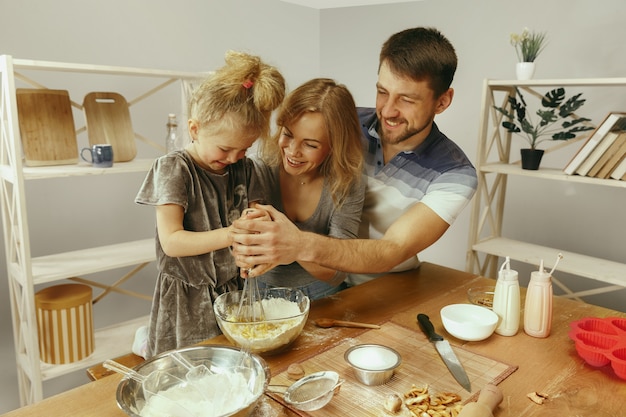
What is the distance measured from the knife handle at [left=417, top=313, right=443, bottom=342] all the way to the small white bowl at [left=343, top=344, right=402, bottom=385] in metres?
0.16

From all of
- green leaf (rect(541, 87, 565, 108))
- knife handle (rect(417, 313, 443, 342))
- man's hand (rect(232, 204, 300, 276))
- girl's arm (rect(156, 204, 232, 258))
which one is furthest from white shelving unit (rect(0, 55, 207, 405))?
green leaf (rect(541, 87, 565, 108))

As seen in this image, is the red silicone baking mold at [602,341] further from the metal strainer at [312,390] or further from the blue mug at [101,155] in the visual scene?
the blue mug at [101,155]

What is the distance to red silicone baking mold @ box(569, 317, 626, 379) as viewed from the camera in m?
1.08

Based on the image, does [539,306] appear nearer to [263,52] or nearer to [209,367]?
[209,367]

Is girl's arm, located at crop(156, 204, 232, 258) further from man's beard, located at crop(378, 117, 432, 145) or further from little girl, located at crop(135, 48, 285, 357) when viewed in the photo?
man's beard, located at crop(378, 117, 432, 145)

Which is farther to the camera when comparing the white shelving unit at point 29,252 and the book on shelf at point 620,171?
the book on shelf at point 620,171

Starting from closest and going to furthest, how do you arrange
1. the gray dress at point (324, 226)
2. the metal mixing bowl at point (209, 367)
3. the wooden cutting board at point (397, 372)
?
the metal mixing bowl at point (209, 367) → the wooden cutting board at point (397, 372) → the gray dress at point (324, 226)

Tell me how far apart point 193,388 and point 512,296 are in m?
0.80

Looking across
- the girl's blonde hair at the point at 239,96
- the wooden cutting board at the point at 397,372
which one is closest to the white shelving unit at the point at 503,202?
the wooden cutting board at the point at 397,372

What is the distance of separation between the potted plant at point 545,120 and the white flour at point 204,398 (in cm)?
206

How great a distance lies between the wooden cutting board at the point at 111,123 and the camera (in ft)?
7.30

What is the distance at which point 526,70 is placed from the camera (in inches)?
95.7

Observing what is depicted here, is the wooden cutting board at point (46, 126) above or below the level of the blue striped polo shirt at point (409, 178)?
above

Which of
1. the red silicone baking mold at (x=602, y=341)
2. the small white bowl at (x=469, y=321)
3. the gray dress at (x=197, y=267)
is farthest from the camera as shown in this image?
the gray dress at (x=197, y=267)
